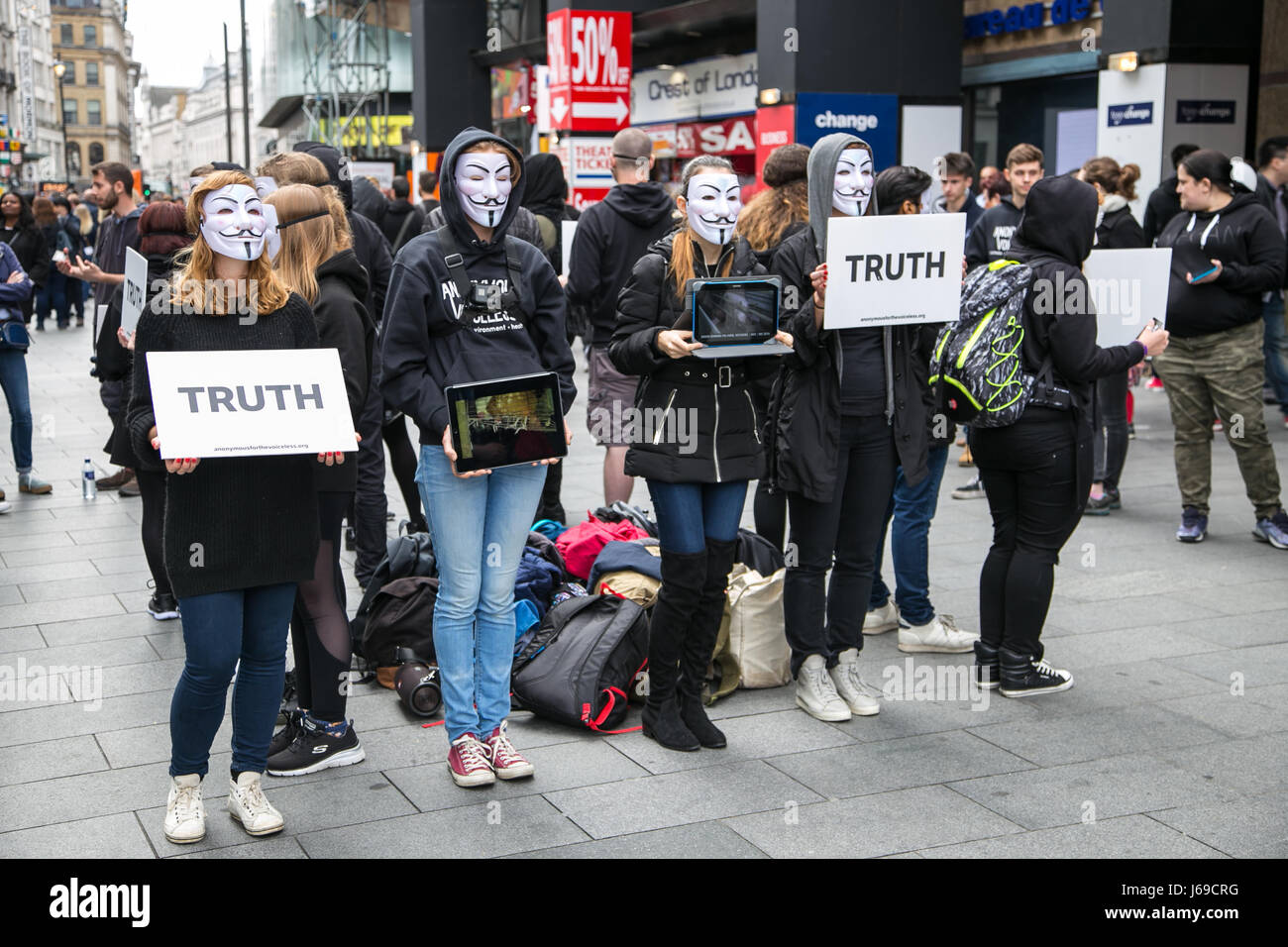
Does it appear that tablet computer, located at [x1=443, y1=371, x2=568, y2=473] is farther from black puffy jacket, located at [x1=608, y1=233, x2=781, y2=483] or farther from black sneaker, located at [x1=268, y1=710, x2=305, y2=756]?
black sneaker, located at [x1=268, y1=710, x2=305, y2=756]

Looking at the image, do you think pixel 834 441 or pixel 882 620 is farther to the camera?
pixel 882 620

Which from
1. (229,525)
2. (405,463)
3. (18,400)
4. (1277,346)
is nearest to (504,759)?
(229,525)

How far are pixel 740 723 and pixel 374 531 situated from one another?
253 cm

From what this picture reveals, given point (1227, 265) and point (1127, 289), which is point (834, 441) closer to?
point (1127, 289)

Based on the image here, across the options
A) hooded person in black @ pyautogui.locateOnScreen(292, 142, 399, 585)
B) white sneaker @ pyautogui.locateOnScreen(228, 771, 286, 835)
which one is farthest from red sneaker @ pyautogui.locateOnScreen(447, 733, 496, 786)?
hooded person in black @ pyautogui.locateOnScreen(292, 142, 399, 585)

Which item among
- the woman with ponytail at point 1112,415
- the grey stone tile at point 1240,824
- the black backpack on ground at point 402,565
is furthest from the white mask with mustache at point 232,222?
the woman with ponytail at point 1112,415

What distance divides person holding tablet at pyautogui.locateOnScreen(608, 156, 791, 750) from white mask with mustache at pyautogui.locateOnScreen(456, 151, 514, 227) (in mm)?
568

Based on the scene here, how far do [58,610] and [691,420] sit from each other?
3698mm

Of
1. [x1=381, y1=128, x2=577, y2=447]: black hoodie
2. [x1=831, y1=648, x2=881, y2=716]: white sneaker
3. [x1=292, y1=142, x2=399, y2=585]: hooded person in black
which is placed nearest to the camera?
[x1=381, y1=128, x2=577, y2=447]: black hoodie

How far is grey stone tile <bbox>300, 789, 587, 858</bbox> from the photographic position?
402 centimetres

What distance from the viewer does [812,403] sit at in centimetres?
493

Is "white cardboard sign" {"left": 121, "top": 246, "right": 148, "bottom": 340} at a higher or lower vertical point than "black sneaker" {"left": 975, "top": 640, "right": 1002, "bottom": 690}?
higher

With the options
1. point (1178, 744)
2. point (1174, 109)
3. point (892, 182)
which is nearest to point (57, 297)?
point (1174, 109)

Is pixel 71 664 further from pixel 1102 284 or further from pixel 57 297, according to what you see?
pixel 57 297
